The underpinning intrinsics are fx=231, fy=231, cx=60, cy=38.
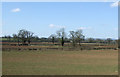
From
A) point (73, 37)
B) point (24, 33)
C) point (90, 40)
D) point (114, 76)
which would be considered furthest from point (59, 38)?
point (114, 76)

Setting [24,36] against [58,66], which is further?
[24,36]

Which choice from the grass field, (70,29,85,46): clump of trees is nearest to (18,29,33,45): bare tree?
(70,29,85,46): clump of trees

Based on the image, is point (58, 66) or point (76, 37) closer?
point (58, 66)

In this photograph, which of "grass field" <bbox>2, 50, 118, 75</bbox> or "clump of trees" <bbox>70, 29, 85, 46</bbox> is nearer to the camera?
"grass field" <bbox>2, 50, 118, 75</bbox>

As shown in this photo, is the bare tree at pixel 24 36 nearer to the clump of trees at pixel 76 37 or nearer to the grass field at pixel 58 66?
the clump of trees at pixel 76 37

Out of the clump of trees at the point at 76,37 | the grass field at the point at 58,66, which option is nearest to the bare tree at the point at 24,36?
the clump of trees at the point at 76,37

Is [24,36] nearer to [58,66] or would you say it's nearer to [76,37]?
[76,37]

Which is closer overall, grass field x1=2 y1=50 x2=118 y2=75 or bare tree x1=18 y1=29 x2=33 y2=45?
grass field x1=2 y1=50 x2=118 y2=75

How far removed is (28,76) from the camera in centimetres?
1472

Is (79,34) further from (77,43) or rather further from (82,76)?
(82,76)

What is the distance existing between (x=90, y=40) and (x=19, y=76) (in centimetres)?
12168

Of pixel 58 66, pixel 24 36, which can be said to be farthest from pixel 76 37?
pixel 58 66

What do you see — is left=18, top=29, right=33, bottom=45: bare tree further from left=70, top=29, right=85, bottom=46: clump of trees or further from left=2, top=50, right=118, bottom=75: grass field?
left=2, top=50, right=118, bottom=75: grass field

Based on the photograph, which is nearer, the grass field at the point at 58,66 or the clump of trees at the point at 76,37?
the grass field at the point at 58,66
